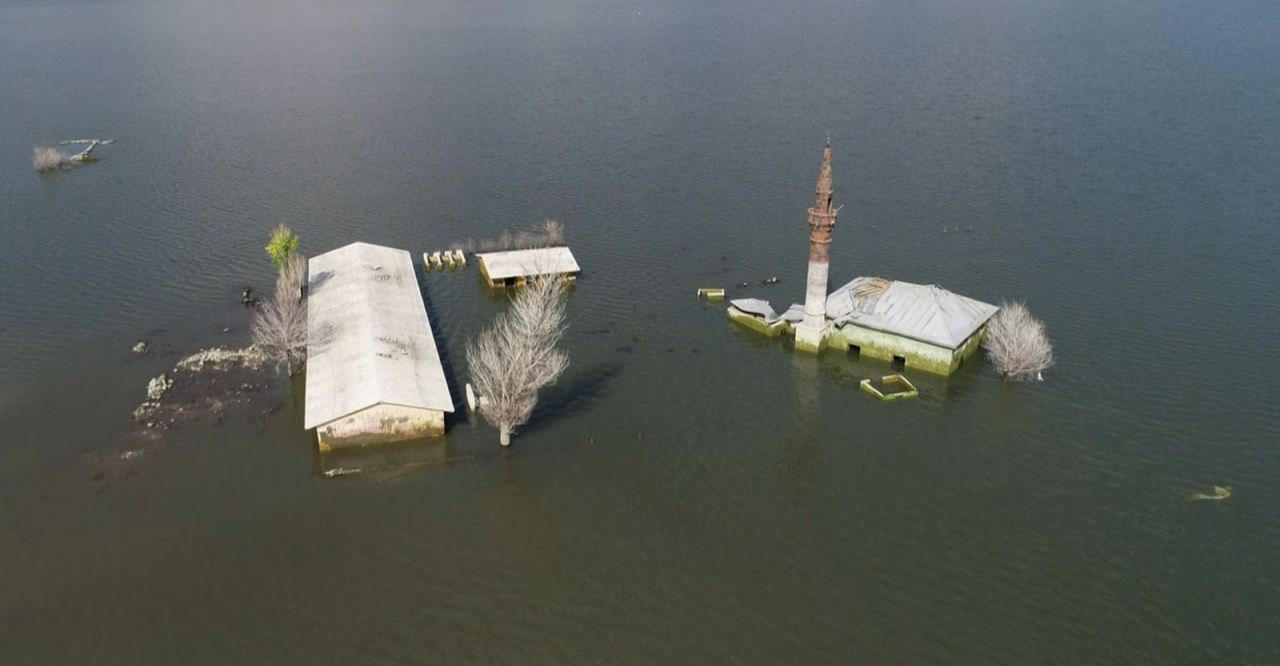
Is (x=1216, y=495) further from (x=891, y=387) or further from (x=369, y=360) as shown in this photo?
(x=369, y=360)

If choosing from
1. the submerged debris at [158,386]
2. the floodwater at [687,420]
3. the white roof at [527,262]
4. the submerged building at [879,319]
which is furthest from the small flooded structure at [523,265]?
the submerged debris at [158,386]

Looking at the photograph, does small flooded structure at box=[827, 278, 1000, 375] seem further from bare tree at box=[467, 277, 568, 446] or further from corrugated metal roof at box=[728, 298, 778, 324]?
bare tree at box=[467, 277, 568, 446]

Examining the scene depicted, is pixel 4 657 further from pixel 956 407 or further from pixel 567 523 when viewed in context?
pixel 956 407

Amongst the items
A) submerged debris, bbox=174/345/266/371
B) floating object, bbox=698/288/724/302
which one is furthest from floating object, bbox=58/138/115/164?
floating object, bbox=698/288/724/302

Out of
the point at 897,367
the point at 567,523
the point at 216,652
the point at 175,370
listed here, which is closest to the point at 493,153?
the point at 175,370

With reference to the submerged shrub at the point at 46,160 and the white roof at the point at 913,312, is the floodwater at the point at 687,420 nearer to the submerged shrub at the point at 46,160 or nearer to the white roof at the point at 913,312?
the white roof at the point at 913,312
